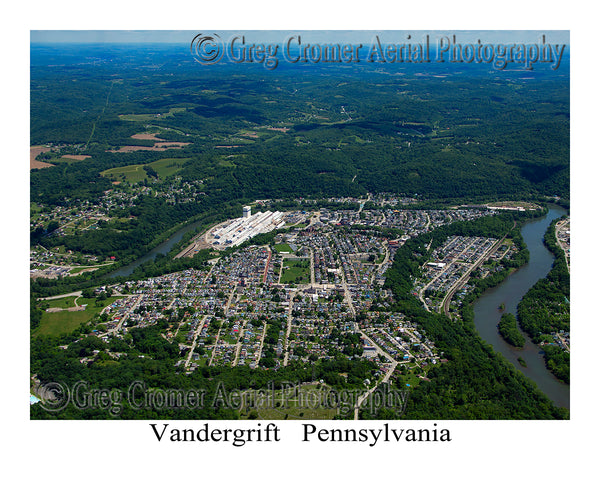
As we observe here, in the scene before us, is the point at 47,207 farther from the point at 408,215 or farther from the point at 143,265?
the point at 408,215

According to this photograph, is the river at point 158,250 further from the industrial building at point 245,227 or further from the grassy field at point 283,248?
the grassy field at point 283,248

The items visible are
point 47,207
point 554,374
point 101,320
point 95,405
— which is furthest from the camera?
point 47,207

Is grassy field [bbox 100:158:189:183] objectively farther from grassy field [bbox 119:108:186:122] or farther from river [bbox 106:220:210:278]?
grassy field [bbox 119:108:186:122]

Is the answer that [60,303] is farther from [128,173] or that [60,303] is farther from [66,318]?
[128,173]

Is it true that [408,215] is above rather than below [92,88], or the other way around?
below

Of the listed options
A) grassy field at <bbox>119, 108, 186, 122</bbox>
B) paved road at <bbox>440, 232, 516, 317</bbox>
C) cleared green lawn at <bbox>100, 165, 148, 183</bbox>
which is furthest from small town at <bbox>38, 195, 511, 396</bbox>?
grassy field at <bbox>119, 108, 186, 122</bbox>

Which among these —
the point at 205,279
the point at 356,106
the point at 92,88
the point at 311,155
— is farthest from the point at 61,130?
the point at 205,279

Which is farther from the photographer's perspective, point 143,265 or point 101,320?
point 143,265
